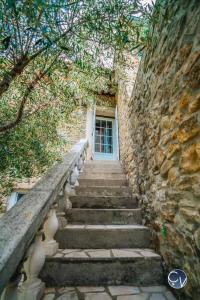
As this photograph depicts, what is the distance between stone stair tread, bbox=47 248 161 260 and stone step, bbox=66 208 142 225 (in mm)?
482

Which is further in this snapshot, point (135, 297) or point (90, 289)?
point (90, 289)

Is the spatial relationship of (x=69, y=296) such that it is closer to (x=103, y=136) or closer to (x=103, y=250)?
(x=103, y=250)

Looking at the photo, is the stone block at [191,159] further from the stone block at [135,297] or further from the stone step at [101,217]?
the stone step at [101,217]

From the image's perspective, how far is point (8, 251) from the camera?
34.5 inches

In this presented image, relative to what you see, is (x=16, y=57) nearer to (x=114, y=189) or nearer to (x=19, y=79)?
(x=19, y=79)

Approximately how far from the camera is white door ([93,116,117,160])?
6.71 meters

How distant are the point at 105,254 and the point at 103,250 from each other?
141 millimetres

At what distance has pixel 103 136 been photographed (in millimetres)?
7055

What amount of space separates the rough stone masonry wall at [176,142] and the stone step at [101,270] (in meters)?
0.17

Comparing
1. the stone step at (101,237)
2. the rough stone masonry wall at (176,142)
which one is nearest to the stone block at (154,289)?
the rough stone masonry wall at (176,142)

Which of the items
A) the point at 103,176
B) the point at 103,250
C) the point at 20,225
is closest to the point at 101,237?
the point at 103,250

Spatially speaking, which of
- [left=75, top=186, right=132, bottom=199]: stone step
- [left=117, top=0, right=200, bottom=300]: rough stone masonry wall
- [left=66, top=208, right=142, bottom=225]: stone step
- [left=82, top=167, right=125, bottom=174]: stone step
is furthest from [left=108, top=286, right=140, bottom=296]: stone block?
[left=82, top=167, right=125, bottom=174]: stone step

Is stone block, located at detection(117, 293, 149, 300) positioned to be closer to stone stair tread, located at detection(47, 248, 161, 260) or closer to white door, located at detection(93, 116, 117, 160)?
stone stair tread, located at detection(47, 248, 161, 260)

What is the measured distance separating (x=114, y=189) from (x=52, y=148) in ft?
5.71
